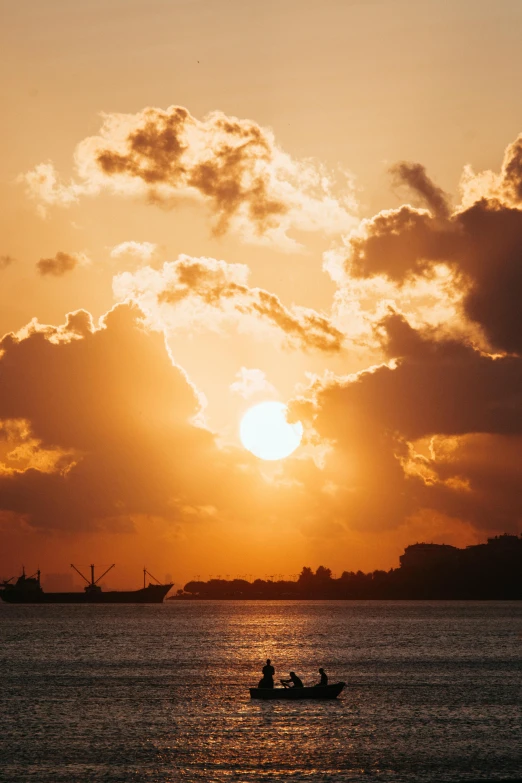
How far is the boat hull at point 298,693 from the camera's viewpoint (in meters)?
94.1

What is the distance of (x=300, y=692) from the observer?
9488 cm

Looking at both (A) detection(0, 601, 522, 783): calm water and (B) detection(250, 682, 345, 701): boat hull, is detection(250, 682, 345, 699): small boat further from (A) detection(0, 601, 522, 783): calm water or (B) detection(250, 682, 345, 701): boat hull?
(A) detection(0, 601, 522, 783): calm water

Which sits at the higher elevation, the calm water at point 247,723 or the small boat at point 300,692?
the small boat at point 300,692

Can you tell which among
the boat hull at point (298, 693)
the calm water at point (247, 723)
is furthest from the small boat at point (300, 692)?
the calm water at point (247, 723)

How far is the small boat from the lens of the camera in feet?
309

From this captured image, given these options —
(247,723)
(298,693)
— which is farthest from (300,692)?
(247,723)

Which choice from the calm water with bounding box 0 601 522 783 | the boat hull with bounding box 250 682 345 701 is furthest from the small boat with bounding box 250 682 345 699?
the calm water with bounding box 0 601 522 783

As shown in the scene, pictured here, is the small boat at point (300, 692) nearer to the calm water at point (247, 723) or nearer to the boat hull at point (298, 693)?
the boat hull at point (298, 693)

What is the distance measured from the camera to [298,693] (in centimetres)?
9481

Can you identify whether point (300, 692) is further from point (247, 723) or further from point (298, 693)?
point (247, 723)

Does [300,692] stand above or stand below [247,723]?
above

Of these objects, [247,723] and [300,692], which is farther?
[300,692]

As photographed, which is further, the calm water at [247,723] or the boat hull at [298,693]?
the boat hull at [298,693]

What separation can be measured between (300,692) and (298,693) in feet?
0.73
